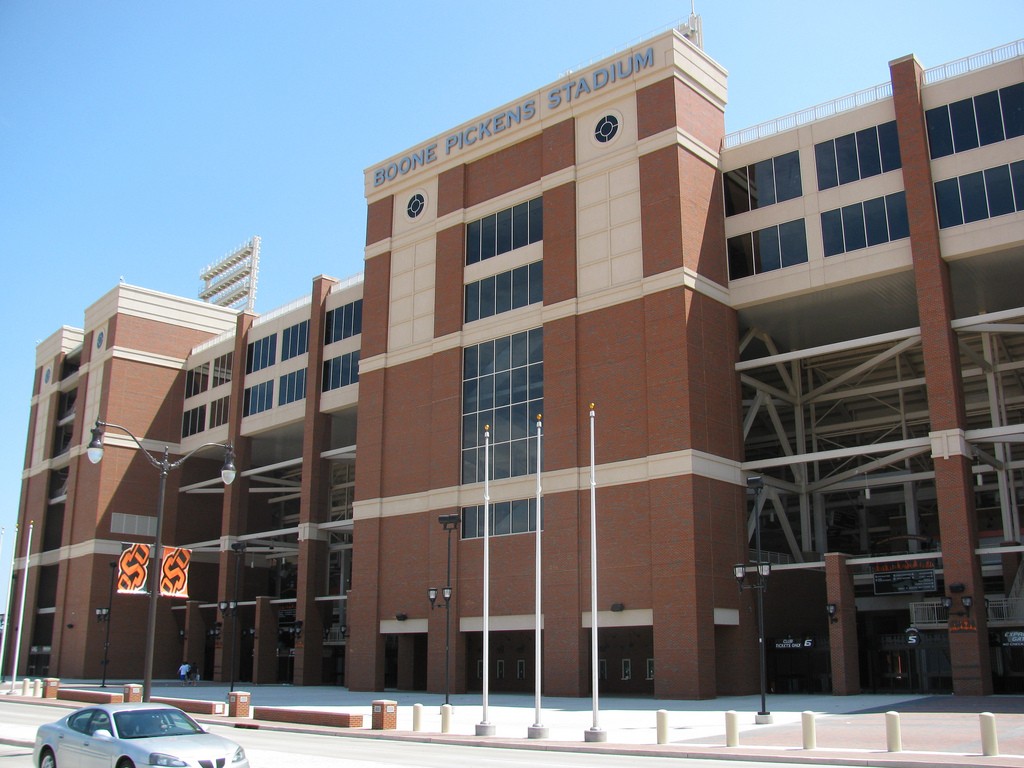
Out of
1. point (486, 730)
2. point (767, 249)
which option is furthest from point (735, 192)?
point (486, 730)

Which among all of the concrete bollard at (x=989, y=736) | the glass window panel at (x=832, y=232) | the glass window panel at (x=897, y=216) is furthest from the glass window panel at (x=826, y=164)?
the concrete bollard at (x=989, y=736)

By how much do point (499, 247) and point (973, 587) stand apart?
1180 inches

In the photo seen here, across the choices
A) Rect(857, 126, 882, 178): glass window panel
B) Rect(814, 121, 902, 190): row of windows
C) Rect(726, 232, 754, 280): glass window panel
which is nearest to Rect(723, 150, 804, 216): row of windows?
Rect(814, 121, 902, 190): row of windows

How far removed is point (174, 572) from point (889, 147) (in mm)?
36078

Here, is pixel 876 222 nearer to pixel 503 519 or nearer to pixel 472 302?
pixel 472 302

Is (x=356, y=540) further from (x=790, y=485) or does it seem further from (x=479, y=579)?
(x=790, y=485)

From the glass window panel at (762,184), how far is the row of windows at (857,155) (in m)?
2.47

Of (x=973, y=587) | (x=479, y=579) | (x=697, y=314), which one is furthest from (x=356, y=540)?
(x=973, y=587)

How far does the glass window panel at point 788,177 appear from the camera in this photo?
48719 mm

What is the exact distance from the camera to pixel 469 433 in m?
54.8

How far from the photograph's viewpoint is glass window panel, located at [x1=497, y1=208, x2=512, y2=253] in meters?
55.7

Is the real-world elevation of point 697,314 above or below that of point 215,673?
above

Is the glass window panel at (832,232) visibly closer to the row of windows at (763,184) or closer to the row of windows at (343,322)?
the row of windows at (763,184)

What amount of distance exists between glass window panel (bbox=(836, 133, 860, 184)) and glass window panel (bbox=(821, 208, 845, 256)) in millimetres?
1654
